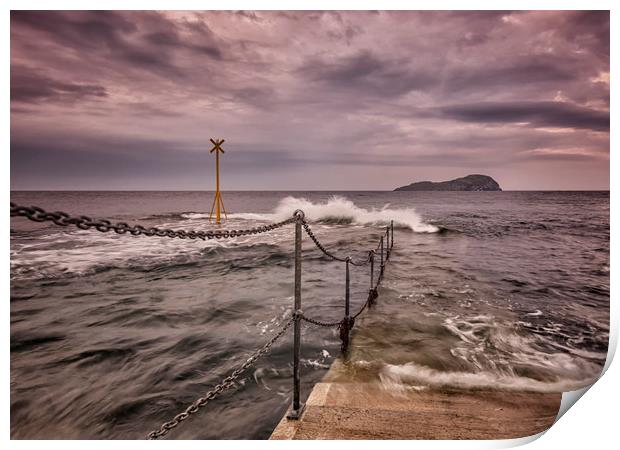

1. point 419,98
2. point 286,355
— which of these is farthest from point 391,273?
point 286,355

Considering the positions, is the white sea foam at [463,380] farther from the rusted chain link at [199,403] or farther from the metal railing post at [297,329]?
the rusted chain link at [199,403]

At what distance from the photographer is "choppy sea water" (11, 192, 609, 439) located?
2.79 meters

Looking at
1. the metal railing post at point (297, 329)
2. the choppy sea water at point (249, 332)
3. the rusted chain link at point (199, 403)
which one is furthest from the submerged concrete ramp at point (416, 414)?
the rusted chain link at point (199, 403)

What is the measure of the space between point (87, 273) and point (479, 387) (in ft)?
25.7

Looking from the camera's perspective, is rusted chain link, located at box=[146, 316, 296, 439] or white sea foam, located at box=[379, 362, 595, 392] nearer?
rusted chain link, located at box=[146, 316, 296, 439]

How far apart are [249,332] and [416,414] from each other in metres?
2.55

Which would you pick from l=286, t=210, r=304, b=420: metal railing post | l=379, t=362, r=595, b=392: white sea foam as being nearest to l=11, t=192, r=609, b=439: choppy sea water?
l=379, t=362, r=595, b=392: white sea foam

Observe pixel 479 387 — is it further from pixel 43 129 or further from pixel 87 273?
pixel 87 273

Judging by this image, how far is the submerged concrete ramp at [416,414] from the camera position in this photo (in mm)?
2012

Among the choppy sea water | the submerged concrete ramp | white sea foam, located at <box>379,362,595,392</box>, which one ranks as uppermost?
the submerged concrete ramp

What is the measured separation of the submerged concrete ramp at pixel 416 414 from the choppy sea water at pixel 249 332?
239mm

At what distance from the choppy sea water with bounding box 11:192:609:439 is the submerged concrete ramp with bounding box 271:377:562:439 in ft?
0.79

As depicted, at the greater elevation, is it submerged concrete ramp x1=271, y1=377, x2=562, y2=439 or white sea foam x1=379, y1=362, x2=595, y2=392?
submerged concrete ramp x1=271, y1=377, x2=562, y2=439

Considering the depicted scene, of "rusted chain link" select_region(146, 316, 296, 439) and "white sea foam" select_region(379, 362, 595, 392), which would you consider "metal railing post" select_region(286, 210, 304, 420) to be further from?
"white sea foam" select_region(379, 362, 595, 392)
